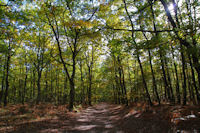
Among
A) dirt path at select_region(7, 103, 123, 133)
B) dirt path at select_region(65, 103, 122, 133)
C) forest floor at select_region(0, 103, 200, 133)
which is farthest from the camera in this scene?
dirt path at select_region(65, 103, 122, 133)

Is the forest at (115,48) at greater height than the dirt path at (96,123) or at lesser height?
greater

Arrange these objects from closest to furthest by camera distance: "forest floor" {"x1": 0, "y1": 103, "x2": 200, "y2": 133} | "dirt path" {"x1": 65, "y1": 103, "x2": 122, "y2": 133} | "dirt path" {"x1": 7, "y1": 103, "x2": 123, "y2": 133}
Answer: "forest floor" {"x1": 0, "y1": 103, "x2": 200, "y2": 133} < "dirt path" {"x1": 7, "y1": 103, "x2": 123, "y2": 133} < "dirt path" {"x1": 65, "y1": 103, "x2": 122, "y2": 133}

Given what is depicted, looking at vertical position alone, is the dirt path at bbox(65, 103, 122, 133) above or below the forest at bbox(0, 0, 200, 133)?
below

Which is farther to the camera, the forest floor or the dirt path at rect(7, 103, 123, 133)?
the dirt path at rect(7, 103, 123, 133)

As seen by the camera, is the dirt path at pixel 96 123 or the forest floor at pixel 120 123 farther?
the dirt path at pixel 96 123

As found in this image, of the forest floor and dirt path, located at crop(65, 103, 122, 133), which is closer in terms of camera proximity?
the forest floor

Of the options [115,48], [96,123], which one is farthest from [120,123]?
[115,48]

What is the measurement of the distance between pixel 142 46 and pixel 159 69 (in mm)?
14074

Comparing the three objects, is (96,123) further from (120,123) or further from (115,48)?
(115,48)

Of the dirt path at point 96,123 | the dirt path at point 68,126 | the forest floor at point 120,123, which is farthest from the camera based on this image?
the dirt path at point 96,123

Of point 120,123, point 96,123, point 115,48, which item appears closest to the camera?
point 115,48

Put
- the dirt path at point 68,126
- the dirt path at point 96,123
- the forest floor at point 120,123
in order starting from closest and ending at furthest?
the forest floor at point 120,123
the dirt path at point 68,126
the dirt path at point 96,123

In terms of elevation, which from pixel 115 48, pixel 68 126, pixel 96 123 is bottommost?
pixel 96 123

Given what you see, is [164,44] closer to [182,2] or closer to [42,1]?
[182,2]
